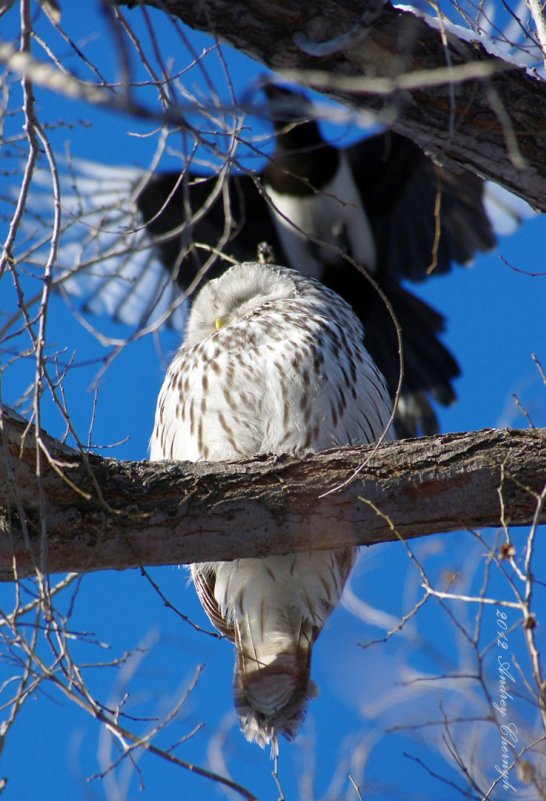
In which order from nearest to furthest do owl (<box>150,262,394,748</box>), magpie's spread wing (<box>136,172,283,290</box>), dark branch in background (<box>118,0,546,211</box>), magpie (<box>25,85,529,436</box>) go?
dark branch in background (<box>118,0,546,211</box>), owl (<box>150,262,394,748</box>), magpie (<box>25,85,529,436</box>), magpie's spread wing (<box>136,172,283,290</box>)

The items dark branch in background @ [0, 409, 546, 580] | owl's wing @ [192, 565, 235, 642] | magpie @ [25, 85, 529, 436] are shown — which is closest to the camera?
dark branch in background @ [0, 409, 546, 580]

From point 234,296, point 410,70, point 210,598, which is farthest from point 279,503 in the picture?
point 234,296

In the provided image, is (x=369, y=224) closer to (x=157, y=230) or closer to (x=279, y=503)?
(x=157, y=230)

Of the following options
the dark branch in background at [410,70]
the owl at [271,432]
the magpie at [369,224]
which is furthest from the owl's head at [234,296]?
the dark branch in background at [410,70]

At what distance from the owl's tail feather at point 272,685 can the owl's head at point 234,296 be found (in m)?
1.46

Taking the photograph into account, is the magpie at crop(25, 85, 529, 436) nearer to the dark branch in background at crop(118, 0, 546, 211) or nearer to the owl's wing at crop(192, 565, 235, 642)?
the owl's wing at crop(192, 565, 235, 642)

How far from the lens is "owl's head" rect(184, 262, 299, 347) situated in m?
4.59

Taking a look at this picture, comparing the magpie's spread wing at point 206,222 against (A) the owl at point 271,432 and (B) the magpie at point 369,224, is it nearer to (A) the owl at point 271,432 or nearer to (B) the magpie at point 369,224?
(B) the magpie at point 369,224

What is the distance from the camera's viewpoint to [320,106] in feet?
6.67

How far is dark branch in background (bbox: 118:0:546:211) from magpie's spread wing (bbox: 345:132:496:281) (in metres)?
3.82

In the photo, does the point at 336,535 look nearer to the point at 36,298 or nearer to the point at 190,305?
the point at 36,298

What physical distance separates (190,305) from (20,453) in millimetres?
2191

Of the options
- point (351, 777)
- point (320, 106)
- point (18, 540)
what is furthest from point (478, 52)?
point (351, 777)

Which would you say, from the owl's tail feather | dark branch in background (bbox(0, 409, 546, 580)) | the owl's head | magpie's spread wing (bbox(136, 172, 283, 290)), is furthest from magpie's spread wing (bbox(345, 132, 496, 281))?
dark branch in background (bbox(0, 409, 546, 580))
